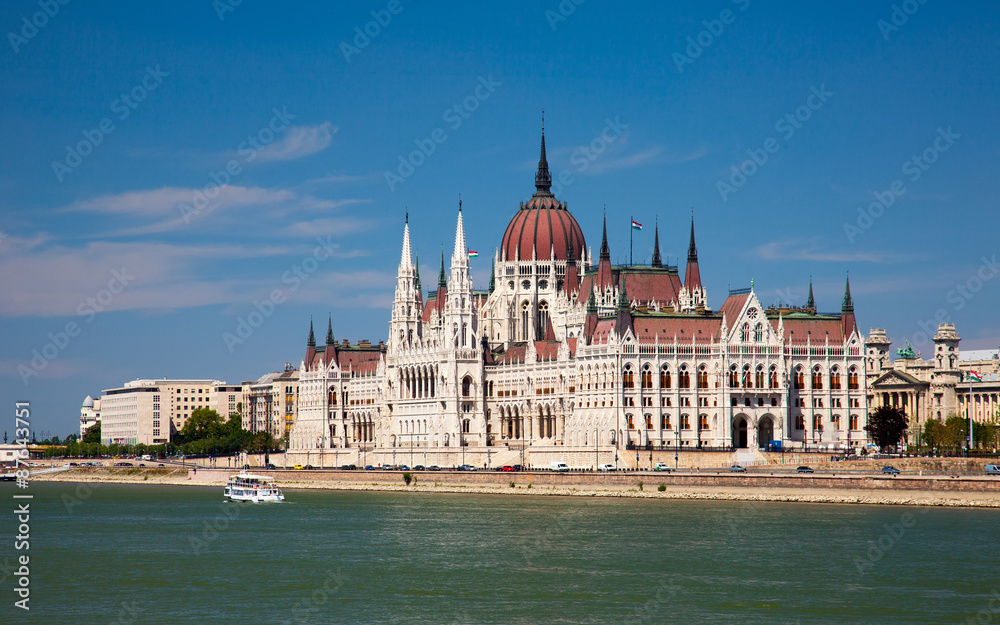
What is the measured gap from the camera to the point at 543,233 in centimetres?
→ 17638

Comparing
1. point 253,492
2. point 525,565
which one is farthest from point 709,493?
point 525,565

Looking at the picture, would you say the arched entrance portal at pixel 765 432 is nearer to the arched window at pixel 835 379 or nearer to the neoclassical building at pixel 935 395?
the arched window at pixel 835 379

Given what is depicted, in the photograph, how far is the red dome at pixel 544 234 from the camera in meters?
176

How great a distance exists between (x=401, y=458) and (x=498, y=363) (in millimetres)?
14582

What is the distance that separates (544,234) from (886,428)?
48728mm

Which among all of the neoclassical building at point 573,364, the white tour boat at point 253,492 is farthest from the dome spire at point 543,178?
the white tour boat at point 253,492

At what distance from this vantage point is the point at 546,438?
154 m

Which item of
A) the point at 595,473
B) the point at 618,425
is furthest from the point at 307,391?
the point at 595,473

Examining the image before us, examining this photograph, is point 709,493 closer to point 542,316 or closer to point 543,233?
point 542,316

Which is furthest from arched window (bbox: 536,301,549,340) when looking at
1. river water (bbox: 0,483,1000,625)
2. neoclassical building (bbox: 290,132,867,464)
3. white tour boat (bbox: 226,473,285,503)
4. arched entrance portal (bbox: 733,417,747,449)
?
river water (bbox: 0,483,1000,625)

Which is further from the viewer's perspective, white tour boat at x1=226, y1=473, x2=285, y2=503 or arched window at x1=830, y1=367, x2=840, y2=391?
arched window at x1=830, y1=367, x2=840, y2=391

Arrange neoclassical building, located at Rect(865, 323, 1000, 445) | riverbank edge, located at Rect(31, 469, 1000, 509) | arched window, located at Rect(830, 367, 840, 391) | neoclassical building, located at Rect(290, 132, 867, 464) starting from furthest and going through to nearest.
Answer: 1. neoclassical building, located at Rect(865, 323, 1000, 445)
2. arched window, located at Rect(830, 367, 840, 391)
3. neoclassical building, located at Rect(290, 132, 867, 464)
4. riverbank edge, located at Rect(31, 469, 1000, 509)

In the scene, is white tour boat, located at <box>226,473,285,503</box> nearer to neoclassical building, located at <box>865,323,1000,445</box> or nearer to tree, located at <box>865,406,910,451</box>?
tree, located at <box>865,406,910,451</box>

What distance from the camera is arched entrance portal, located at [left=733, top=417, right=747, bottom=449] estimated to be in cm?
14312
